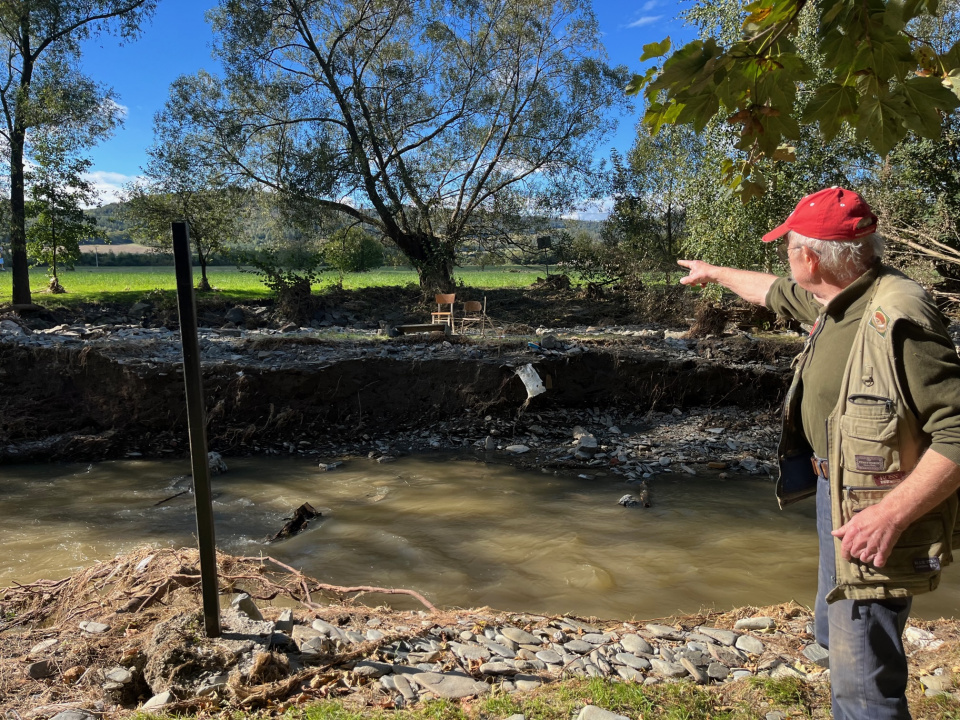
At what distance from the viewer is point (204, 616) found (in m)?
3.37

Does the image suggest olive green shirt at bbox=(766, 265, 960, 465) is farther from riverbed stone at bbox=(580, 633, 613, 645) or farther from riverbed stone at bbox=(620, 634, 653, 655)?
riverbed stone at bbox=(580, 633, 613, 645)

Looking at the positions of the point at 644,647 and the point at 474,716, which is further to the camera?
the point at 644,647

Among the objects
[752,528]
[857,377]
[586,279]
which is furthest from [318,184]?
[857,377]

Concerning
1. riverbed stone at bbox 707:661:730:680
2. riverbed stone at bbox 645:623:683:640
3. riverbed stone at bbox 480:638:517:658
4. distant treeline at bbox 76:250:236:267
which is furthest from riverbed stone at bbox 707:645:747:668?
distant treeline at bbox 76:250:236:267

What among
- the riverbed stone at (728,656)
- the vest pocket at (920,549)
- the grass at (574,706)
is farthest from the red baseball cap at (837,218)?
the riverbed stone at (728,656)

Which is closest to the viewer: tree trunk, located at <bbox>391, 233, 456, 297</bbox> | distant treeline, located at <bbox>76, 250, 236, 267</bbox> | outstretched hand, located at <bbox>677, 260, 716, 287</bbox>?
outstretched hand, located at <bbox>677, 260, 716, 287</bbox>

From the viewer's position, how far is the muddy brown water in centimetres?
585

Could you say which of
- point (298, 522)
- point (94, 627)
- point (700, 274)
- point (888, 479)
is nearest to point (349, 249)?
point (298, 522)

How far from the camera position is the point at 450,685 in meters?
3.22

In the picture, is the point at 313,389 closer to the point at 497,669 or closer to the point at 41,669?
the point at 41,669

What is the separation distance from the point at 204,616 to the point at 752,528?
595 cm

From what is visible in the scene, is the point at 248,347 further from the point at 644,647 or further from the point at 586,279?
the point at 586,279

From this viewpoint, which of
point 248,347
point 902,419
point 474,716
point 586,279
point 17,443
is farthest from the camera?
point 586,279

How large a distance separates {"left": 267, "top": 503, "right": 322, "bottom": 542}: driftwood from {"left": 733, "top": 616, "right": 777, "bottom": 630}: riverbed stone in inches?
183
